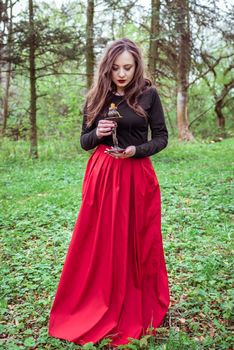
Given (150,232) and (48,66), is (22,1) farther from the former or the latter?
(150,232)

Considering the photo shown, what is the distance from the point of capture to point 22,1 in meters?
9.95

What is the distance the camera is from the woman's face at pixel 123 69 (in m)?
2.54

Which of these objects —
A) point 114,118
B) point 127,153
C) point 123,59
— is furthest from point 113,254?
point 123,59

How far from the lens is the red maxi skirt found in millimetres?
2697

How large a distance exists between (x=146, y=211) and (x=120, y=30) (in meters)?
10.8

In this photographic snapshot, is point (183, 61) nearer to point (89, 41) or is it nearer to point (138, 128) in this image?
point (89, 41)

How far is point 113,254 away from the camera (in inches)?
106

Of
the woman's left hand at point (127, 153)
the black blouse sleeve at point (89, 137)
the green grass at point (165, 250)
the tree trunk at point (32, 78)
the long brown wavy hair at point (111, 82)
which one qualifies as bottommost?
the green grass at point (165, 250)

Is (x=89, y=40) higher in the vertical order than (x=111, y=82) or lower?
higher

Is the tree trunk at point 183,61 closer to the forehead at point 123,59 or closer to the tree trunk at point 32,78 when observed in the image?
the tree trunk at point 32,78

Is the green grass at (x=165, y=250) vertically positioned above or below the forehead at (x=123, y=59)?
below

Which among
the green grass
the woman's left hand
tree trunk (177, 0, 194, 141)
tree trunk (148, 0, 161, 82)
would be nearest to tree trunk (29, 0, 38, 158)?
the green grass

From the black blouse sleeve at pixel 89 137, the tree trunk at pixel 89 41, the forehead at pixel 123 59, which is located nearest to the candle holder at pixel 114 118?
the black blouse sleeve at pixel 89 137

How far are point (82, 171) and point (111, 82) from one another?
6442 millimetres
